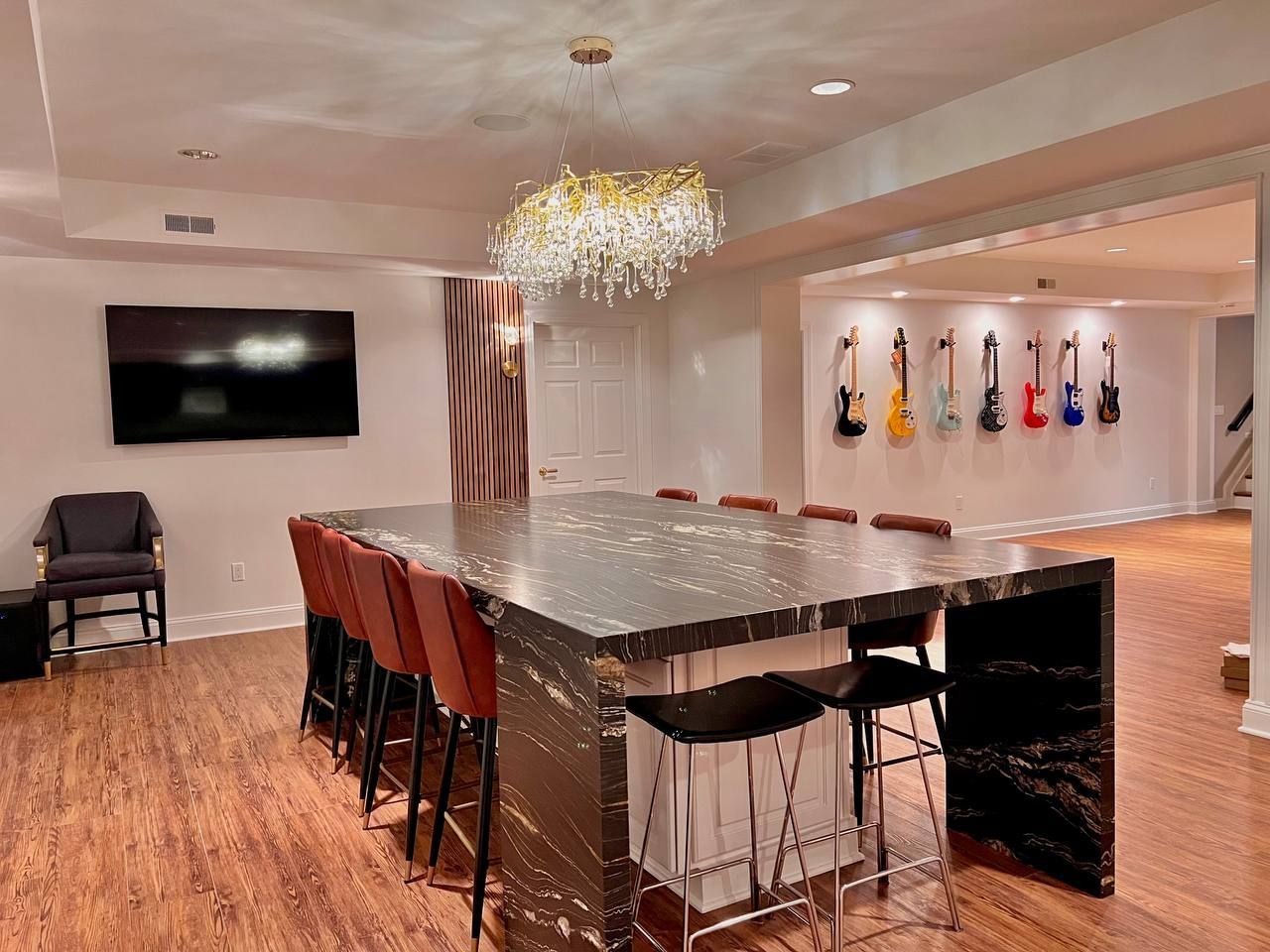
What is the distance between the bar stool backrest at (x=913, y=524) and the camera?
10.2 feet

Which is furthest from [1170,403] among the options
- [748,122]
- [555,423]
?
[748,122]

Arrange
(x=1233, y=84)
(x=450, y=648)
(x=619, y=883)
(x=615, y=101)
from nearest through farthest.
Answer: (x=619, y=883)
(x=450, y=648)
(x=1233, y=84)
(x=615, y=101)

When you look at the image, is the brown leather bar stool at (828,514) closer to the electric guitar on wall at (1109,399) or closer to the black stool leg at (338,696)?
the black stool leg at (338,696)

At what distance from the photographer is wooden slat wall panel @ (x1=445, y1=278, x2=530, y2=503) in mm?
6812

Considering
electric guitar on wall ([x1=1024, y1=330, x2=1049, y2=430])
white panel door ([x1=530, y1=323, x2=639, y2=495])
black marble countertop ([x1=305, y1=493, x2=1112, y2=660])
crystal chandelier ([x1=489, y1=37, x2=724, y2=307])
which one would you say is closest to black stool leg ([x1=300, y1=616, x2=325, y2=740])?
black marble countertop ([x1=305, y1=493, x2=1112, y2=660])

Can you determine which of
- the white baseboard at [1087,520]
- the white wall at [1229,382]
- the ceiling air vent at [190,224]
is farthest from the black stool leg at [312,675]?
the white wall at [1229,382]

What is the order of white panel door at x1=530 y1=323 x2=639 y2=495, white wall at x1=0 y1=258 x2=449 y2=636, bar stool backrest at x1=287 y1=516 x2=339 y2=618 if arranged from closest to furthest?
bar stool backrest at x1=287 y1=516 x2=339 y2=618, white wall at x1=0 y1=258 x2=449 y2=636, white panel door at x1=530 y1=323 x2=639 y2=495

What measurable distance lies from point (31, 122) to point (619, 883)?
10.1ft

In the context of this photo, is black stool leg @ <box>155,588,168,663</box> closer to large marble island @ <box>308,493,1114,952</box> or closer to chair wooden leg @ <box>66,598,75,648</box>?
chair wooden leg @ <box>66,598,75,648</box>

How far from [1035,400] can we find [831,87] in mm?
6414

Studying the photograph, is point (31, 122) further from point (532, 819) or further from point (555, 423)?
point (555, 423)

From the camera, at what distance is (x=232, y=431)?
6.10 m

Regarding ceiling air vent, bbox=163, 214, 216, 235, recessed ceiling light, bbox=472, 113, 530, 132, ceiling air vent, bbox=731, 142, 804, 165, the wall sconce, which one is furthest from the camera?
the wall sconce

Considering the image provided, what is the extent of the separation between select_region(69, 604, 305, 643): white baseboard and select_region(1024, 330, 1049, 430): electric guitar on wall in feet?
23.0
